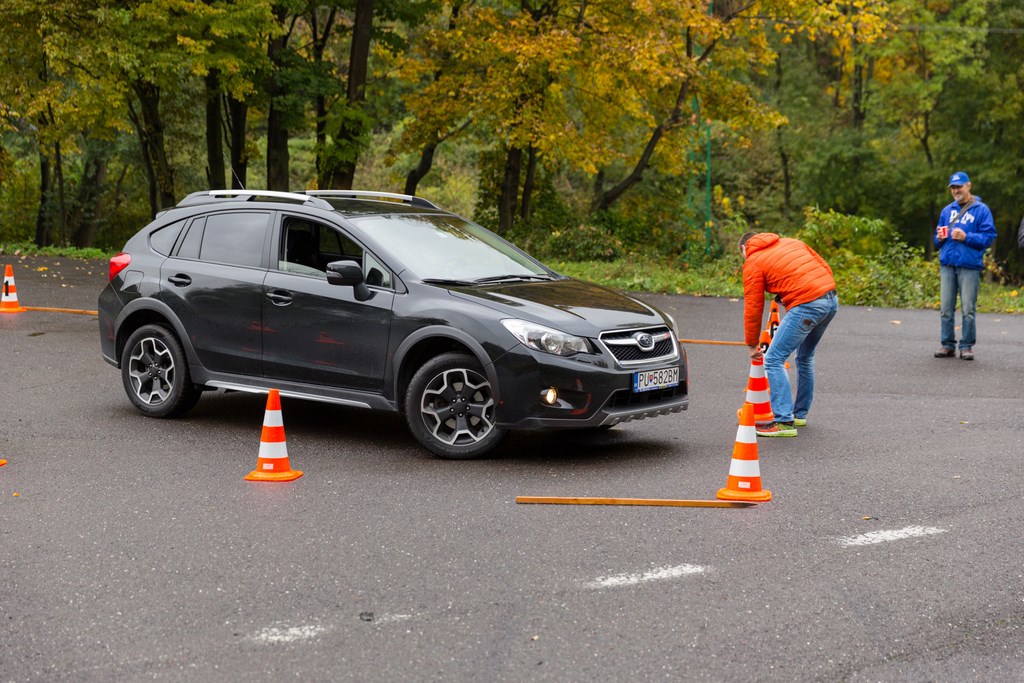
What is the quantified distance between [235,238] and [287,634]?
4905mm

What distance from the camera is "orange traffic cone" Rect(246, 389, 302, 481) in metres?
7.39

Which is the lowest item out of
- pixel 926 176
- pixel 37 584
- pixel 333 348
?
pixel 37 584

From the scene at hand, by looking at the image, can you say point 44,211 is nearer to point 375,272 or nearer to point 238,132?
point 238,132

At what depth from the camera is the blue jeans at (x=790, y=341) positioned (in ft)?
28.7

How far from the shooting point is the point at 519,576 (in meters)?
5.44

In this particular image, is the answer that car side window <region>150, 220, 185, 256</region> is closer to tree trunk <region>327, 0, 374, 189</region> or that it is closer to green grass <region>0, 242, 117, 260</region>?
tree trunk <region>327, 0, 374, 189</region>

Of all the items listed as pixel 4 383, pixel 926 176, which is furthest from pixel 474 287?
pixel 926 176

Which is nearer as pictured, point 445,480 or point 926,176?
point 445,480

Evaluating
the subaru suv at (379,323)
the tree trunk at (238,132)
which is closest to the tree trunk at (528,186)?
the tree trunk at (238,132)

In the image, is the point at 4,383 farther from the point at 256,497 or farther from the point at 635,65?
the point at 635,65

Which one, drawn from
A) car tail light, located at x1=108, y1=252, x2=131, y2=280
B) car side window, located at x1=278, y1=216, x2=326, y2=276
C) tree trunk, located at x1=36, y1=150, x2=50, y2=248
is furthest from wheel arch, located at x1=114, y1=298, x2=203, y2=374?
tree trunk, located at x1=36, y1=150, x2=50, y2=248

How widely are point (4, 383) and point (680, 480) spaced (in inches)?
260

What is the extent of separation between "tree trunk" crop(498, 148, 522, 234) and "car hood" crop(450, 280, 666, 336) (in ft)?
68.8

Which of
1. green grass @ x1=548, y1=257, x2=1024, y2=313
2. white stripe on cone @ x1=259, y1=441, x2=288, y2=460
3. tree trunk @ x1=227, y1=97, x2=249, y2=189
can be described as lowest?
white stripe on cone @ x1=259, y1=441, x2=288, y2=460
